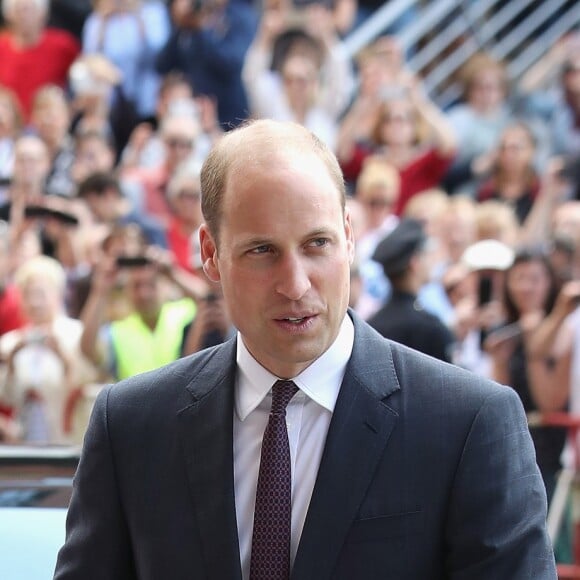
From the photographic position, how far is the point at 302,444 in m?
2.55

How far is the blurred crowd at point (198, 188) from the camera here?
22.2 ft

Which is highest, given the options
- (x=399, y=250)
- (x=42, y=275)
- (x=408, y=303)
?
(x=42, y=275)

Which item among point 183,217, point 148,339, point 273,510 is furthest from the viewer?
point 183,217

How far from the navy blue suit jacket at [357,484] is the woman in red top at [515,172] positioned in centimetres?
695

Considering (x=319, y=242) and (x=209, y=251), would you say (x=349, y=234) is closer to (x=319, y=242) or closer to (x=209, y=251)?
(x=319, y=242)

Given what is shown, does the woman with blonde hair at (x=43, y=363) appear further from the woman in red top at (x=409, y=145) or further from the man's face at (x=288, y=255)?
the man's face at (x=288, y=255)

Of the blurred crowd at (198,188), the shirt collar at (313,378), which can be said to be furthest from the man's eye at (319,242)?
the blurred crowd at (198,188)

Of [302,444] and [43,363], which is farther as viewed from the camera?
[43,363]

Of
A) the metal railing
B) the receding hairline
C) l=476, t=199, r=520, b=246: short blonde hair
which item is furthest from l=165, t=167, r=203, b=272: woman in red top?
the receding hairline

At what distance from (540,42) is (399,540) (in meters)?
10.3

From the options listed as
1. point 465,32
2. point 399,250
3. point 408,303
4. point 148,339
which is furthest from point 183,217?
point 465,32

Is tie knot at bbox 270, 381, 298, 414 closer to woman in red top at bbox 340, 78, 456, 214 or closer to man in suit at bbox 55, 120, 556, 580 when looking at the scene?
man in suit at bbox 55, 120, 556, 580

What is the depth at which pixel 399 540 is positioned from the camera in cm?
241

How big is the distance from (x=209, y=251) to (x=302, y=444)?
40 centimetres
